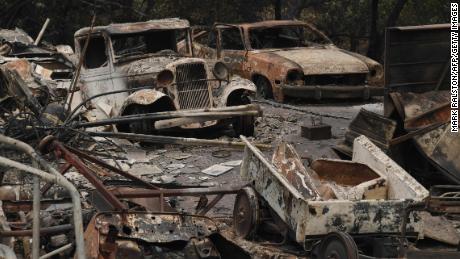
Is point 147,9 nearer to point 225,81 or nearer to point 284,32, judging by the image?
point 284,32

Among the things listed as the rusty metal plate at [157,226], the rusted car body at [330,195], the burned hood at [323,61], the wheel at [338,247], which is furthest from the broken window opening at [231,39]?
the wheel at [338,247]

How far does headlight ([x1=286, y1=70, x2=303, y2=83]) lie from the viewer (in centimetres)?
1445

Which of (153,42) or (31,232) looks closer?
(31,232)

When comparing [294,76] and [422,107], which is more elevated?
[422,107]

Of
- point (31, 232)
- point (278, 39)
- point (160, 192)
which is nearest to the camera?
point (31, 232)

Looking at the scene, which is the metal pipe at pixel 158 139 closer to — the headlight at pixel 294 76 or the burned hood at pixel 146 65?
the burned hood at pixel 146 65

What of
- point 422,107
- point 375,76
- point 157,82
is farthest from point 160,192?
point 375,76

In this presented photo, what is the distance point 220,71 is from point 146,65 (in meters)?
1.20

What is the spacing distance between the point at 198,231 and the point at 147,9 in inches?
695

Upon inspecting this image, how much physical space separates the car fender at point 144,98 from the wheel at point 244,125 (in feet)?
4.09

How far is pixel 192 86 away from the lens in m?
12.0

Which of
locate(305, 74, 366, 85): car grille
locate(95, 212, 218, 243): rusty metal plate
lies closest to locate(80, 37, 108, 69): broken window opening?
locate(305, 74, 366, 85): car grille

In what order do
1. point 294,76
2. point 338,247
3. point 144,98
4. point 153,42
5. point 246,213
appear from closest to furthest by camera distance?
point 338,247 → point 246,213 → point 144,98 → point 153,42 → point 294,76

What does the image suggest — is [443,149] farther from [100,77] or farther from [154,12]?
[154,12]
